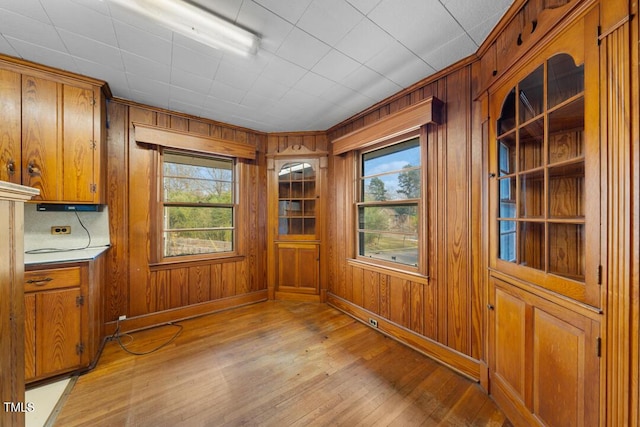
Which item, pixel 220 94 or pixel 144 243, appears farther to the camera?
pixel 144 243

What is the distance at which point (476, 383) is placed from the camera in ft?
6.16

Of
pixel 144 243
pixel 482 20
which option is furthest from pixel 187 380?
pixel 482 20

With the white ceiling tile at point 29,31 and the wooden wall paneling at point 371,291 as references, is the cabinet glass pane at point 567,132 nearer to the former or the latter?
the wooden wall paneling at point 371,291

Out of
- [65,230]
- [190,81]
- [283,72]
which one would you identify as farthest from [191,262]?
[283,72]

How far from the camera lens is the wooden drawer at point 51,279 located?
1797 mm

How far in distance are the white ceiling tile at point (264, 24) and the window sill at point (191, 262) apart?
2.61 m

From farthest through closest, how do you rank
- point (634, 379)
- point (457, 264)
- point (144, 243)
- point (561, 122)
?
1. point (144, 243)
2. point (457, 264)
3. point (561, 122)
4. point (634, 379)

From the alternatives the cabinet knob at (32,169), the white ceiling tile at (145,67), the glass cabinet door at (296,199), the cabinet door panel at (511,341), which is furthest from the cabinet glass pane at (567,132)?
the cabinet knob at (32,169)

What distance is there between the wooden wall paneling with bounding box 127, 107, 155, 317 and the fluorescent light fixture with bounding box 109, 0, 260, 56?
1.63 meters

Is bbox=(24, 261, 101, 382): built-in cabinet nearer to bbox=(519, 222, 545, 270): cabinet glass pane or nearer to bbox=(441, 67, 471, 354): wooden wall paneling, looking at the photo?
bbox=(441, 67, 471, 354): wooden wall paneling

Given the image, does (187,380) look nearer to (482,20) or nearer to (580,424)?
(580,424)

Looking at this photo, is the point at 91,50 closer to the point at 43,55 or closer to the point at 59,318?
the point at 43,55

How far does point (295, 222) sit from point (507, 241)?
268 centimetres

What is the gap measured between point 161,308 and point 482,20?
410cm
